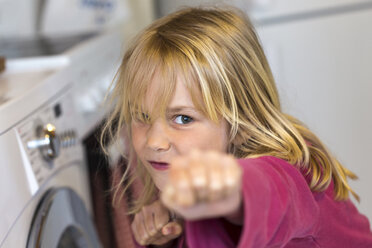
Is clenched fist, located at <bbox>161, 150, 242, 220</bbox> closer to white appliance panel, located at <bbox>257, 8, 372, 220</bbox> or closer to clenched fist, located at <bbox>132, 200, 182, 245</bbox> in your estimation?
clenched fist, located at <bbox>132, 200, 182, 245</bbox>

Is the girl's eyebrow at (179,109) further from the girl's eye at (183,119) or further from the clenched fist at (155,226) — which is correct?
the clenched fist at (155,226)

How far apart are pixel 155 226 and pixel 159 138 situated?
19cm

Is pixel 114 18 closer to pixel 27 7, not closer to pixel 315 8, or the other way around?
pixel 27 7

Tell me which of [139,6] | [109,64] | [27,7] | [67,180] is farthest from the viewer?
[139,6]

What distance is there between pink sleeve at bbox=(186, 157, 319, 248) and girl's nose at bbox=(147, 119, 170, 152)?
173mm

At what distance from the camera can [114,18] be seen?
1.76 metres

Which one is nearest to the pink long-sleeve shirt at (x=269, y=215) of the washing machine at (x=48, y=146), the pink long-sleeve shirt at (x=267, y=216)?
the pink long-sleeve shirt at (x=267, y=216)

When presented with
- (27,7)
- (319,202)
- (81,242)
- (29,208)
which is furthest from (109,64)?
(319,202)

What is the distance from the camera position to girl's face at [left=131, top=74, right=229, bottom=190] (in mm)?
774

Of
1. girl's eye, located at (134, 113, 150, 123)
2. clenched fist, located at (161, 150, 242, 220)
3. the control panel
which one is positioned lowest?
the control panel

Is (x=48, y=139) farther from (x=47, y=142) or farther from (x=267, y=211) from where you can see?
(x=267, y=211)

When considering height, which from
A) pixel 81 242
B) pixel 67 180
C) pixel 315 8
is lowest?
pixel 81 242

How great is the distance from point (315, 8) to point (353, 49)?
6.6 inches

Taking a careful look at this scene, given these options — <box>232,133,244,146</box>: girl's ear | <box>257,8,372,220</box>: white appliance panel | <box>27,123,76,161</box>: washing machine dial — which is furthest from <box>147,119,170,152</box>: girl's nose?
<box>257,8,372,220</box>: white appliance panel
